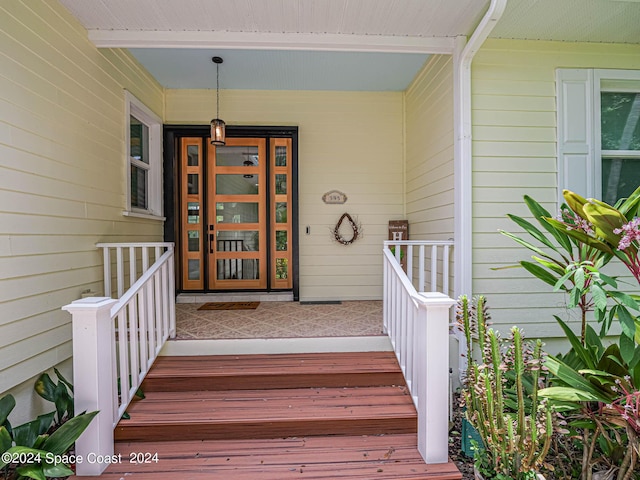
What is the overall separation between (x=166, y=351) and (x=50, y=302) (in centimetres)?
88

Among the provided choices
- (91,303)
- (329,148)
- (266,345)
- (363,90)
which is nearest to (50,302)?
(91,303)

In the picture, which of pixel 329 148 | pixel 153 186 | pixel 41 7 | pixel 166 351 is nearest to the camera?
pixel 41 7

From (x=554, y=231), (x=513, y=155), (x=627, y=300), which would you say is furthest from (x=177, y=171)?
(x=627, y=300)

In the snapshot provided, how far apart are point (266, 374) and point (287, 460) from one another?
2.11 feet

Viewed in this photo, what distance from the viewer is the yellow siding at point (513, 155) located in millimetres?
2818

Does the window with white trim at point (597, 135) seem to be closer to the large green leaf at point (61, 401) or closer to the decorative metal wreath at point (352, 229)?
the decorative metal wreath at point (352, 229)

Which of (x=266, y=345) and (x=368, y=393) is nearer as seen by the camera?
(x=368, y=393)

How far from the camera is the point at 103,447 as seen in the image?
1.84 meters

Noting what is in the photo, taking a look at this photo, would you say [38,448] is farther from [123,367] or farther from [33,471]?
[123,367]

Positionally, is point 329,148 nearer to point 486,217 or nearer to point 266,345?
point 486,217

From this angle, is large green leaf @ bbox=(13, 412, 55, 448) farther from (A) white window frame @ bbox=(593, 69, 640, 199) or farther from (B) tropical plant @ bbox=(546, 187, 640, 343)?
(A) white window frame @ bbox=(593, 69, 640, 199)

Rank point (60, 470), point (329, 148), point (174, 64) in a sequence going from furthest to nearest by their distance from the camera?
point (329, 148) → point (174, 64) → point (60, 470)

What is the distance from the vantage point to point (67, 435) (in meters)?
1.67

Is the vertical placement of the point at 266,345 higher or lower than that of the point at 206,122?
lower
